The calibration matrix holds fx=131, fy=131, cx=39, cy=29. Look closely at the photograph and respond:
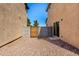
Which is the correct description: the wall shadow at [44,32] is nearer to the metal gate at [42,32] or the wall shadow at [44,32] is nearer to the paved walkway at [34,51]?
the metal gate at [42,32]

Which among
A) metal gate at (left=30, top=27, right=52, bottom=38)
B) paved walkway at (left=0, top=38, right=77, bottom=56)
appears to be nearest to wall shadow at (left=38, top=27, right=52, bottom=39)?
metal gate at (left=30, top=27, right=52, bottom=38)

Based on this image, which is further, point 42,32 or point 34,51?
point 42,32

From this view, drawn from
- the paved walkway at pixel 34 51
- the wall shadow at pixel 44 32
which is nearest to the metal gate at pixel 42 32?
the wall shadow at pixel 44 32

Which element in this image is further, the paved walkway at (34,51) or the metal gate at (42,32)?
the metal gate at (42,32)

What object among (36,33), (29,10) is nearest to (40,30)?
(36,33)

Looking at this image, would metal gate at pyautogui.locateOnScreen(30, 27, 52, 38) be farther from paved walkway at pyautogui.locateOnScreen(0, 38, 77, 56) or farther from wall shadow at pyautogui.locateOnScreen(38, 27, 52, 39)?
paved walkway at pyautogui.locateOnScreen(0, 38, 77, 56)

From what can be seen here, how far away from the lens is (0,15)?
6.74m

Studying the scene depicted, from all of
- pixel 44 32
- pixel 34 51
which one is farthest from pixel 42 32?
pixel 34 51

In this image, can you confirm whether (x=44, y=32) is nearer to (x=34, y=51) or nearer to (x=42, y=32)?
(x=42, y=32)

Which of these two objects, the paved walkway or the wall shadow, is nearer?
the paved walkway

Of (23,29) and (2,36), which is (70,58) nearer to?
(2,36)

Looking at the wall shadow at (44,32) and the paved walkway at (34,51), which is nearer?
the paved walkway at (34,51)

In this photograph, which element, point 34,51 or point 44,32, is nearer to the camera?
point 34,51

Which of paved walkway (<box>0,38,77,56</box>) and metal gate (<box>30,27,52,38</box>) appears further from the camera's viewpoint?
metal gate (<box>30,27,52,38</box>)
